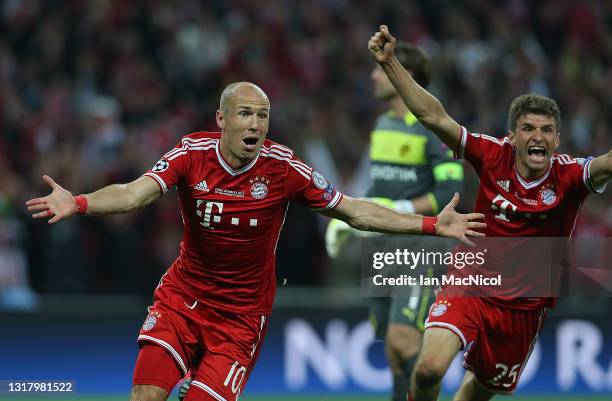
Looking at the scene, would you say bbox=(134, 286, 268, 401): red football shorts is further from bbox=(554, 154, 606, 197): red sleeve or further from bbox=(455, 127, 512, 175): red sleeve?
bbox=(554, 154, 606, 197): red sleeve

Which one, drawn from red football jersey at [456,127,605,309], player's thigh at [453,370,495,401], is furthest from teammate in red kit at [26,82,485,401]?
player's thigh at [453,370,495,401]

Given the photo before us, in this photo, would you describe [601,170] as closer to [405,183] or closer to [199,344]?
[405,183]

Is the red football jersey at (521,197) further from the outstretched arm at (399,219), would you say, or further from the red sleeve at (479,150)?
the outstretched arm at (399,219)

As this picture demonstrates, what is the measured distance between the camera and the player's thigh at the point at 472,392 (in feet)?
25.7

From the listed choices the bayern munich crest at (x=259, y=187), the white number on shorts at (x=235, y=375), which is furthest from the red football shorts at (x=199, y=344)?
the bayern munich crest at (x=259, y=187)

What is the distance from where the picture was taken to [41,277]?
41.6 feet

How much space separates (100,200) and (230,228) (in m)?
0.87

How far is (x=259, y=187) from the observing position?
7016 mm

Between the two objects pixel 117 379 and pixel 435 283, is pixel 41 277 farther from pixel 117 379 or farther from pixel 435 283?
pixel 435 283

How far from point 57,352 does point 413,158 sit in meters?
4.69

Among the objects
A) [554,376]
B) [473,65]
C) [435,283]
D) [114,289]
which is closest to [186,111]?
[114,289]

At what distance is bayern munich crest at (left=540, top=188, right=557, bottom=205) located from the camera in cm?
739

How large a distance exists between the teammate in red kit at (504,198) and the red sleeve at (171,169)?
1388 millimetres

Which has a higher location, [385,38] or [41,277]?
[385,38]
